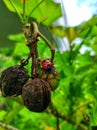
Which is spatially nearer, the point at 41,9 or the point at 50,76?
the point at 50,76

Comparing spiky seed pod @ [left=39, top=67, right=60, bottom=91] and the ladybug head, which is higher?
the ladybug head

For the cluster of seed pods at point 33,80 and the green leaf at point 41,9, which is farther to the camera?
the green leaf at point 41,9

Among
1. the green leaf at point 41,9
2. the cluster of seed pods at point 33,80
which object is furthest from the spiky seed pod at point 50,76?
the green leaf at point 41,9

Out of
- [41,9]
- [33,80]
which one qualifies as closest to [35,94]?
[33,80]

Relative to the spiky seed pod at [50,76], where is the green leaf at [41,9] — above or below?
above

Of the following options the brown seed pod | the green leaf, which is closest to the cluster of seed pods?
the brown seed pod

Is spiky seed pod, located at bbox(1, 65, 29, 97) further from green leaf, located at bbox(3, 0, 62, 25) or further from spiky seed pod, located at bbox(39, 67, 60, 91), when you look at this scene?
green leaf, located at bbox(3, 0, 62, 25)

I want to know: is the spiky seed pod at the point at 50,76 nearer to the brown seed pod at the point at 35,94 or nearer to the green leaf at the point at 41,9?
the brown seed pod at the point at 35,94

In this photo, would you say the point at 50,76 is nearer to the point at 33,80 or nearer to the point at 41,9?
the point at 33,80
